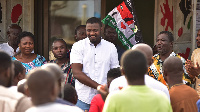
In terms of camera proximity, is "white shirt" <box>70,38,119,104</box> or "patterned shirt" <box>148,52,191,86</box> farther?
"patterned shirt" <box>148,52,191,86</box>

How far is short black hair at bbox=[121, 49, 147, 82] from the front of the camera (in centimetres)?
324

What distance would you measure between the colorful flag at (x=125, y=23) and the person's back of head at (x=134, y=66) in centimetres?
317

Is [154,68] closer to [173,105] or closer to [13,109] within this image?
[173,105]

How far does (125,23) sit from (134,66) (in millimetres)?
3333

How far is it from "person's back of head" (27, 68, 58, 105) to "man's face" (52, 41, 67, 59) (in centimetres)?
355

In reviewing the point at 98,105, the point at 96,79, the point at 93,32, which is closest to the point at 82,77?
the point at 96,79

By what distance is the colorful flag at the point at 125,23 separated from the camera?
647 cm

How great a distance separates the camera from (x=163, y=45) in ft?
19.6

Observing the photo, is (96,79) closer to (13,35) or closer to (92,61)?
(92,61)

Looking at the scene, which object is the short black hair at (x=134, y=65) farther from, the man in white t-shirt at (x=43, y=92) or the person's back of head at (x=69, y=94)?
the person's back of head at (x=69, y=94)

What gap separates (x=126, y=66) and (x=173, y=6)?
4978mm

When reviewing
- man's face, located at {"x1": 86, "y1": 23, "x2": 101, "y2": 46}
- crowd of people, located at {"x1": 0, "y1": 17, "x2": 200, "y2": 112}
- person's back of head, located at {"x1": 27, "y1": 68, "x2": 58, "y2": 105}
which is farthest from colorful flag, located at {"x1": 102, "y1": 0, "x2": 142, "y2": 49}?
person's back of head, located at {"x1": 27, "y1": 68, "x2": 58, "y2": 105}

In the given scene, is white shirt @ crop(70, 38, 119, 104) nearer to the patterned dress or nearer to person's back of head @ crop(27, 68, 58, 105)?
the patterned dress

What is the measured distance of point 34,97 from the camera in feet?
9.39
